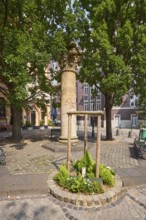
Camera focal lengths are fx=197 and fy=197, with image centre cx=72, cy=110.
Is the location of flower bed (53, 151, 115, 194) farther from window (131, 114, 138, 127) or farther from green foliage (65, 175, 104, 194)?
window (131, 114, 138, 127)

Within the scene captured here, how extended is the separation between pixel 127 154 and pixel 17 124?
7.49 metres

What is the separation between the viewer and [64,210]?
4.86 meters

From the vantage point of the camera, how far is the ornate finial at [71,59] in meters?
12.8

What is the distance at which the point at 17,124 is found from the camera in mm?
13453

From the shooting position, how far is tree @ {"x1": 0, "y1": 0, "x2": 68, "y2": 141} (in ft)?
31.5

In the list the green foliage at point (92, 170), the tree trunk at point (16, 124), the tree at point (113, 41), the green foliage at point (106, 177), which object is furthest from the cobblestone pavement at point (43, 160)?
the tree at point (113, 41)

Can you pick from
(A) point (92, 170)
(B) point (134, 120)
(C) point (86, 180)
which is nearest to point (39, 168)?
(A) point (92, 170)

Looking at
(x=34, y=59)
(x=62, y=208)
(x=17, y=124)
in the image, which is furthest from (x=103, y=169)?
(x=17, y=124)

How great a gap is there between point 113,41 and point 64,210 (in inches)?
456

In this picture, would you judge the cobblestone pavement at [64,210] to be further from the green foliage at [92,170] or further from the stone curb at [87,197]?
the green foliage at [92,170]

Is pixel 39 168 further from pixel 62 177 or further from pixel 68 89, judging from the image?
pixel 68 89

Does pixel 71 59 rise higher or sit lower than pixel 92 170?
higher

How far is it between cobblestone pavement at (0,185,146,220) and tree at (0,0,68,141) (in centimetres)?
558

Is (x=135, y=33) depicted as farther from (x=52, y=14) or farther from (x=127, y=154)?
(x=127, y=154)
